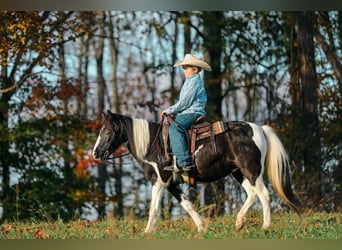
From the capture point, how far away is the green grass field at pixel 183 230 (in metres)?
9.21

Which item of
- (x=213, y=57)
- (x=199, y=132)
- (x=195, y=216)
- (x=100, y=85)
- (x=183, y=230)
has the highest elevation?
(x=213, y=57)

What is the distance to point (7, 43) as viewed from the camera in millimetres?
15609

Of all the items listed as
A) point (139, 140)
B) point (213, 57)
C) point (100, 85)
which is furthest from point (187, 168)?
point (100, 85)

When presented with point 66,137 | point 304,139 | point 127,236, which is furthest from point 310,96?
point 127,236

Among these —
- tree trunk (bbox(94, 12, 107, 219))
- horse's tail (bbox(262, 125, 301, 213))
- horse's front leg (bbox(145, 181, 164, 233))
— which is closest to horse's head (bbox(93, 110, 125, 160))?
horse's front leg (bbox(145, 181, 164, 233))

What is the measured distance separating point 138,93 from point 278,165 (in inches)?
391

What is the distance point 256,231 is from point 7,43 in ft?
27.0

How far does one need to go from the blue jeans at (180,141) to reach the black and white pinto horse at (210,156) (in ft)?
0.56

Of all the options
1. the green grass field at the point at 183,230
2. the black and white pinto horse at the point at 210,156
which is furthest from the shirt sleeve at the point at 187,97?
the green grass field at the point at 183,230

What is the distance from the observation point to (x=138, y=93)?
19.4 metres

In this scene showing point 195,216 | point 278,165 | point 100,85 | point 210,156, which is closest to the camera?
point 195,216

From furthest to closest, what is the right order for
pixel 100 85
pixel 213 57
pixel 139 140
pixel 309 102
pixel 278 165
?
pixel 100 85 < pixel 213 57 < pixel 309 102 < pixel 278 165 < pixel 139 140

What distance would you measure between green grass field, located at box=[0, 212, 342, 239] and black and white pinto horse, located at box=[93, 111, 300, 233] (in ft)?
0.72

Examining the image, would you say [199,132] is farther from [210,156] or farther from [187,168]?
[187,168]
